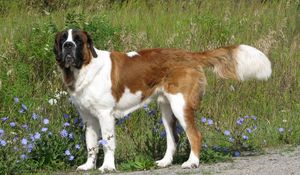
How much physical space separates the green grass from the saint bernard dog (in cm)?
33

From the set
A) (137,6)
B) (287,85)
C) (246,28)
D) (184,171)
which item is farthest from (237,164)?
(137,6)

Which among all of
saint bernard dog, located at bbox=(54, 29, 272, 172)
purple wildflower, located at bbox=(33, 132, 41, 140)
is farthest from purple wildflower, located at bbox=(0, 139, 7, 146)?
saint bernard dog, located at bbox=(54, 29, 272, 172)

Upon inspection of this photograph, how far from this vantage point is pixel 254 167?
29.7ft

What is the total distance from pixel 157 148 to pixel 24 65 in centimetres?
394

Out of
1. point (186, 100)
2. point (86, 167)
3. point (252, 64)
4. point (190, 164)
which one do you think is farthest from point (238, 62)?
point (86, 167)

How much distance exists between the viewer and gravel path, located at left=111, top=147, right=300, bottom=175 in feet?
28.4

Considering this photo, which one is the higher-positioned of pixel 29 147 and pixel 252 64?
pixel 252 64

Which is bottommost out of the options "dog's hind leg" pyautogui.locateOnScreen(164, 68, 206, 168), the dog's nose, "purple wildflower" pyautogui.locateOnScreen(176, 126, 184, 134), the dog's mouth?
"purple wildflower" pyautogui.locateOnScreen(176, 126, 184, 134)

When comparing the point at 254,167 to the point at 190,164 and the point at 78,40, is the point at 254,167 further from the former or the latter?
the point at 78,40

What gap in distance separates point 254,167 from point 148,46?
6.03m

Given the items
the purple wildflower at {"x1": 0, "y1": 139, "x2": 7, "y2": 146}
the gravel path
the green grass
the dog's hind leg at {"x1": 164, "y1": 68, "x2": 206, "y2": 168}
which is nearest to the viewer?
the gravel path

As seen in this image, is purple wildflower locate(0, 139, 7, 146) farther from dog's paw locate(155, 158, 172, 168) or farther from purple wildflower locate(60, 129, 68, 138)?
dog's paw locate(155, 158, 172, 168)

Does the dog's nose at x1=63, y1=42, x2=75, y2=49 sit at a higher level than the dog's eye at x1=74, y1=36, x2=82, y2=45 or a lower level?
lower

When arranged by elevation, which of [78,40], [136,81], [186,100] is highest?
[78,40]
